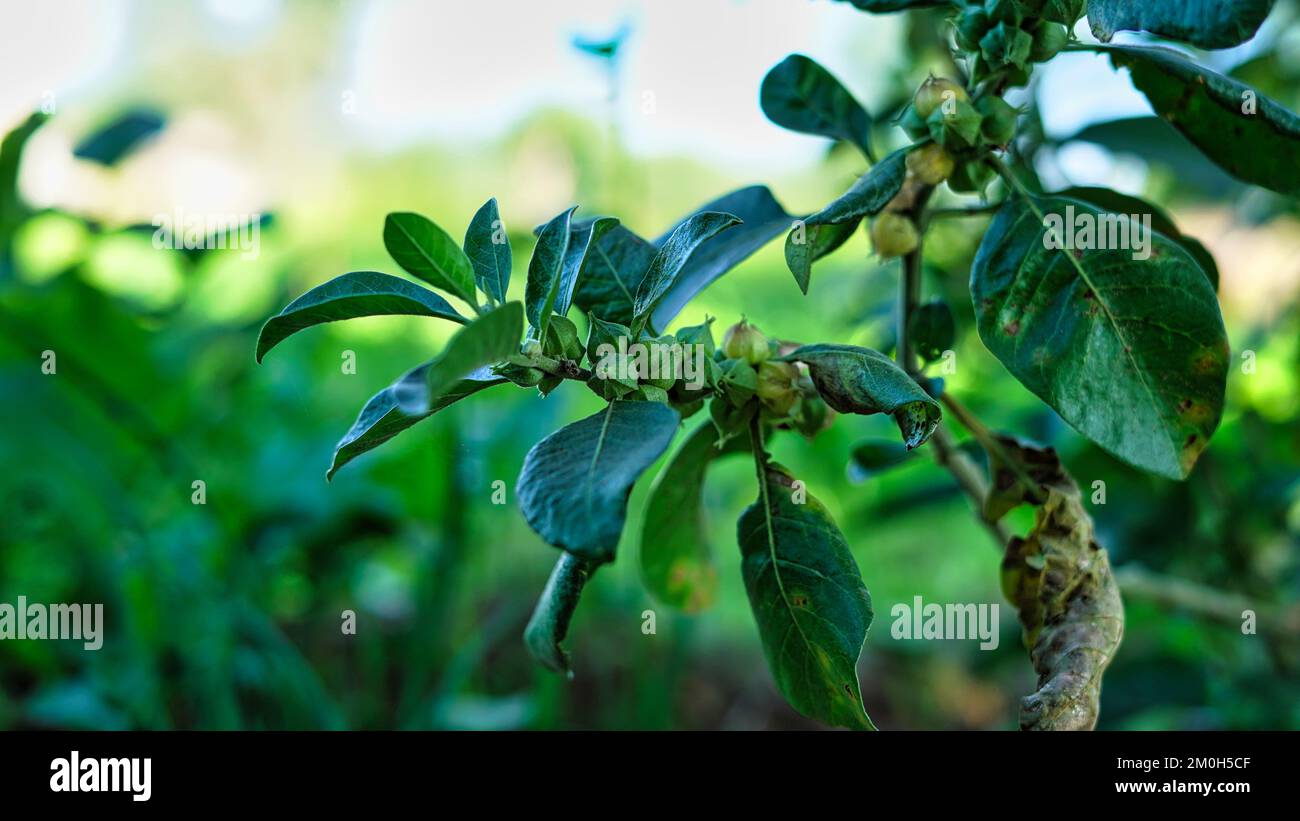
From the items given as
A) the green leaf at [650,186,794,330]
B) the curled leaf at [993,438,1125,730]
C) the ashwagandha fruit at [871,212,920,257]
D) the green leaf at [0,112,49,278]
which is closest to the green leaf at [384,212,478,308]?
the green leaf at [650,186,794,330]

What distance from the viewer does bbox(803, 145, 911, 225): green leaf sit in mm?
499

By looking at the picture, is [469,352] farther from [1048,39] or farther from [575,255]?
[1048,39]

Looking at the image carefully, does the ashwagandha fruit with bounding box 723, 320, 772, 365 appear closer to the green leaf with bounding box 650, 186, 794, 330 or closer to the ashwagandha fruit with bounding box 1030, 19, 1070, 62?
the green leaf with bounding box 650, 186, 794, 330

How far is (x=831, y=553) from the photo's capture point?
0.54 m

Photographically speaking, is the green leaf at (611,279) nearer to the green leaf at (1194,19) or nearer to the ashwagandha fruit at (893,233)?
the ashwagandha fruit at (893,233)

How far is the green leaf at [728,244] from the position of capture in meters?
0.60

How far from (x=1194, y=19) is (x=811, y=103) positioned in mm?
239

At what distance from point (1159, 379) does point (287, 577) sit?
159 cm

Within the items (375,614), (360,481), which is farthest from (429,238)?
(375,614)

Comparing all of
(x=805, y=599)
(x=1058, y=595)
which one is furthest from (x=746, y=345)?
(x=1058, y=595)

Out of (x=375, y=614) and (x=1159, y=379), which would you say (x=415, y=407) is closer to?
(x=1159, y=379)

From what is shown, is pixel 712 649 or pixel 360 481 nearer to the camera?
pixel 360 481

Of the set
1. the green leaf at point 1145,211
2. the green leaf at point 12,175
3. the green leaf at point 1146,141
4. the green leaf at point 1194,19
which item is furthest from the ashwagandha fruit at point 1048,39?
the green leaf at point 12,175
